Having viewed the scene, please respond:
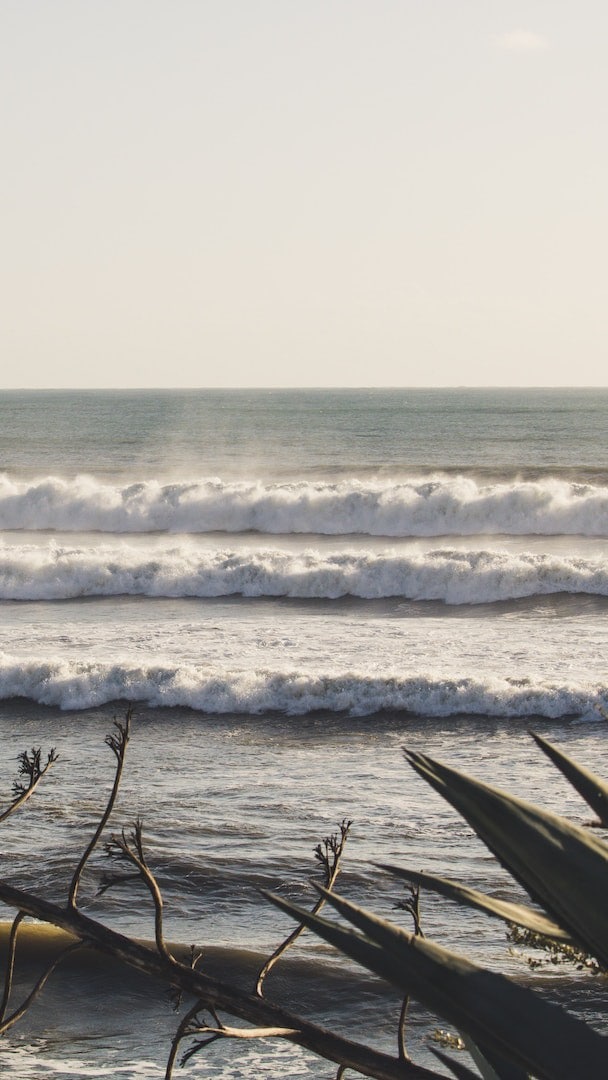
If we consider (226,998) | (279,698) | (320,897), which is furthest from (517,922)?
(279,698)

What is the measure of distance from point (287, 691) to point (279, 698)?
139 mm

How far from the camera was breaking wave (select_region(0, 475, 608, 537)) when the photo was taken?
102 ft

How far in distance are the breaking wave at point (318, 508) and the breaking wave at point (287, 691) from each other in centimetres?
1743

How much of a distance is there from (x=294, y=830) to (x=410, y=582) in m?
13.4

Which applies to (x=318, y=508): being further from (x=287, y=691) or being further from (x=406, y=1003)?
(x=406, y=1003)

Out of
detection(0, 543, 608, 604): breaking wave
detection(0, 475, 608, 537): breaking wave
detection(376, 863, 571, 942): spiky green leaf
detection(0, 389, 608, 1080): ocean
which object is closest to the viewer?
detection(376, 863, 571, 942): spiky green leaf

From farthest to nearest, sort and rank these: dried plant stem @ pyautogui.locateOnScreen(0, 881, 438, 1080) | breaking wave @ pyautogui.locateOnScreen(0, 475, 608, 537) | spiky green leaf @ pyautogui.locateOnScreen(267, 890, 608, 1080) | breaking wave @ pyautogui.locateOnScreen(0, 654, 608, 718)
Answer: breaking wave @ pyautogui.locateOnScreen(0, 475, 608, 537)
breaking wave @ pyautogui.locateOnScreen(0, 654, 608, 718)
dried plant stem @ pyautogui.locateOnScreen(0, 881, 438, 1080)
spiky green leaf @ pyautogui.locateOnScreen(267, 890, 608, 1080)

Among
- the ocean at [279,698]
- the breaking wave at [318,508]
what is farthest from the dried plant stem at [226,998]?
the breaking wave at [318,508]

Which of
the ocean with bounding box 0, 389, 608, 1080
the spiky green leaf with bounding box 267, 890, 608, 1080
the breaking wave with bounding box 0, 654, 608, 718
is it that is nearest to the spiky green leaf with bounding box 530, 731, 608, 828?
the spiky green leaf with bounding box 267, 890, 608, 1080

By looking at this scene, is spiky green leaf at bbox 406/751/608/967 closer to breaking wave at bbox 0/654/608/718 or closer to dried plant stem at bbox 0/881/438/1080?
dried plant stem at bbox 0/881/438/1080

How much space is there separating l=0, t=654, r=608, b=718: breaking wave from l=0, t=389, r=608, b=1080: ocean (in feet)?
0.09

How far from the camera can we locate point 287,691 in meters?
13.5

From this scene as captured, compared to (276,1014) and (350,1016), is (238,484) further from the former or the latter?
(276,1014)

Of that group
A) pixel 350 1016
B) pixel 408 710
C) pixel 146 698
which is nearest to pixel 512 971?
pixel 350 1016
